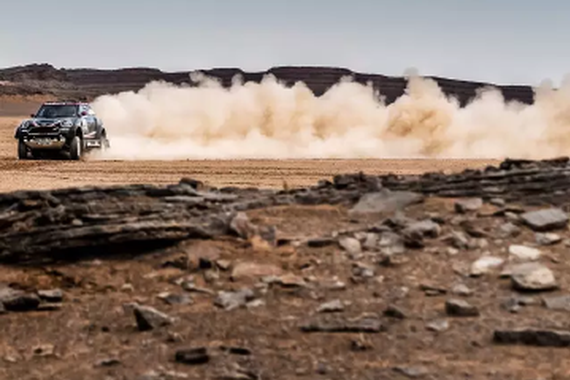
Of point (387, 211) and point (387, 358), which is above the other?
point (387, 211)

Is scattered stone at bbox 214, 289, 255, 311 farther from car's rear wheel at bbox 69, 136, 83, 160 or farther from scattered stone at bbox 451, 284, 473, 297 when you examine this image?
car's rear wheel at bbox 69, 136, 83, 160

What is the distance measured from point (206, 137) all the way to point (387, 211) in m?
34.5

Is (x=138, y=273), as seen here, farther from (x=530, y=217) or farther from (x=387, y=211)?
(x=530, y=217)

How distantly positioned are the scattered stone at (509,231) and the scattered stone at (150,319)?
3.61 m

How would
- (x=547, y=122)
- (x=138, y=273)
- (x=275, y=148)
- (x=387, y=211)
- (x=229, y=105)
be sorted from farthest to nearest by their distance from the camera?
1. (x=229, y=105)
2. (x=547, y=122)
3. (x=275, y=148)
4. (x=387, y=211)
5. (x=138, y=273)

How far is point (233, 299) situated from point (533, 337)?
109 inches

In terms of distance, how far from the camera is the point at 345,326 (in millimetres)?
8094

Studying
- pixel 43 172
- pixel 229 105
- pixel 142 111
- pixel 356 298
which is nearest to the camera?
pixel 356 298

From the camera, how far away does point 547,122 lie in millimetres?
42000

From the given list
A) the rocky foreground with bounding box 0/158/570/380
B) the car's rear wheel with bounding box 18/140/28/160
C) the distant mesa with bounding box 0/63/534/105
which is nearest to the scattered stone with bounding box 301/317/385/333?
the rocky foreground with bounding box 0/158/570/380

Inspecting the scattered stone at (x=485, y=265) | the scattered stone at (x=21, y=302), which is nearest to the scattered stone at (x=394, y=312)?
the scattered stone at (x=485, y=265)

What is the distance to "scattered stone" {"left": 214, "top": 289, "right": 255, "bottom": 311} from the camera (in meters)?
8.59

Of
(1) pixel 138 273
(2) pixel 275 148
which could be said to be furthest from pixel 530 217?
(2) pixel 275 148

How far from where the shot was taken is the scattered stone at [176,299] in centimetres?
877
